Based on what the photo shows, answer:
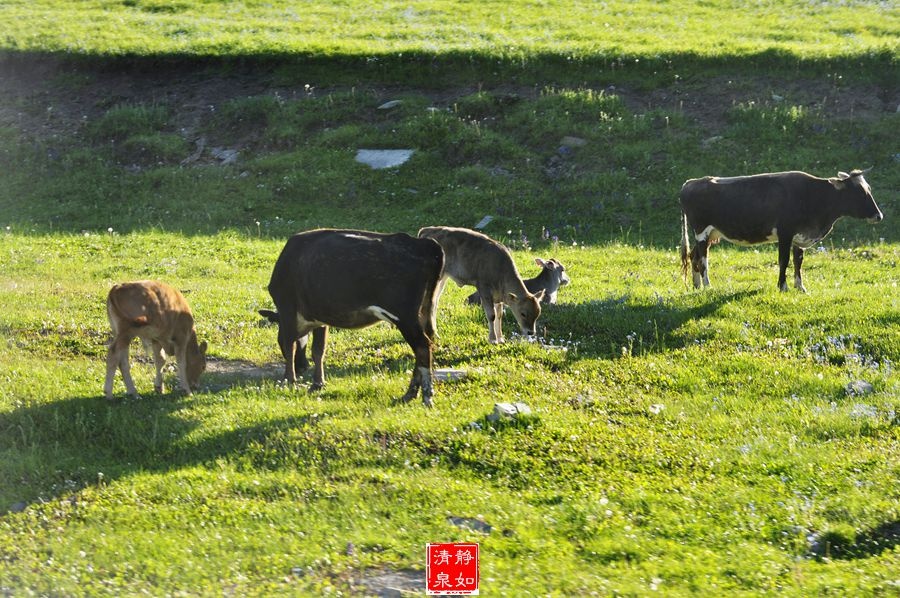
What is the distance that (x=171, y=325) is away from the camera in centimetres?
1370

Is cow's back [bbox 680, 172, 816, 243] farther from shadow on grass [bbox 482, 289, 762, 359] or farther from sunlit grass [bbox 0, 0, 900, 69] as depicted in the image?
sunlit grass [bbox 0, 0, 900, 69]

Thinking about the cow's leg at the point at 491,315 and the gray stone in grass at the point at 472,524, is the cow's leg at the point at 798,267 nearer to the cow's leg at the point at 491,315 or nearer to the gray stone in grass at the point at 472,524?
the cow's leg at the point at 491,315

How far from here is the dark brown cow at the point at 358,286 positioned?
13.1 metres

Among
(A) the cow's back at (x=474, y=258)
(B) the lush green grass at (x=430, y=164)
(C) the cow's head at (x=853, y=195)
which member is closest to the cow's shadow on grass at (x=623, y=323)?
(A) the cow's back at (x=474, y=258)

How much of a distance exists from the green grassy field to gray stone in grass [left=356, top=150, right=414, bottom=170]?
0.44m

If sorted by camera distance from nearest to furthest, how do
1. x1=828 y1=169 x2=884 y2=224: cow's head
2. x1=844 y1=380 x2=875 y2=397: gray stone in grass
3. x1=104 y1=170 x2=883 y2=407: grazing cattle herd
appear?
x1=104 y1=170 x2=883 y2=407: grazing cattle herd, x1=844 y1=380 x2=875 y2=397: gray stone in grass, x1=828 y1=169 x2=884 y2=224: cow's head

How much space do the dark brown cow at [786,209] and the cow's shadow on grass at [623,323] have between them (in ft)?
5.59

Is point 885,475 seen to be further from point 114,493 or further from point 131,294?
point 131,294

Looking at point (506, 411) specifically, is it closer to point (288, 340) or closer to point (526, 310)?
point (288, 340)

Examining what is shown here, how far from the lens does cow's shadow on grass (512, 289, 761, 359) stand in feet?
51.5

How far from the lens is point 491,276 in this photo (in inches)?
643

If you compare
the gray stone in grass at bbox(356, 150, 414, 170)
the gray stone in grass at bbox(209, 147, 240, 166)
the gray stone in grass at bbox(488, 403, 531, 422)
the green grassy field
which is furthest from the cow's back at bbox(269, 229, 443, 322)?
the gray stone in grass at bbox(209, 147, 240, 166)

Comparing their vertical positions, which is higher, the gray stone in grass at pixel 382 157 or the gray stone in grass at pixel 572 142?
the gray stone in grass at pixel 572 142

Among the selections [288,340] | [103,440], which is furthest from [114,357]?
[288,340]
